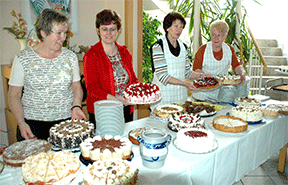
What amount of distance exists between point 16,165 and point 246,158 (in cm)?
152

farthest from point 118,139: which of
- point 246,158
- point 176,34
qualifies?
point 176,34

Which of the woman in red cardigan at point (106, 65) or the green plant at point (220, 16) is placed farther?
the green plant at point (220, 16)

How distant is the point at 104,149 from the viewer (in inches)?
46.6

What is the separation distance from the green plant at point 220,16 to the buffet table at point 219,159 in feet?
9.39

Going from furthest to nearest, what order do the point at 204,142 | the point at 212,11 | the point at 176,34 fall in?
1. the point at 212,11
2. the point at 176,34
3. the point at 204,142

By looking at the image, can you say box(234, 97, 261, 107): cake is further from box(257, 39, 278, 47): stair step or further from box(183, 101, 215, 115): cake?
box(257, 39, 278, 47): stair step

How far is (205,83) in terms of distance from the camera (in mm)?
2314

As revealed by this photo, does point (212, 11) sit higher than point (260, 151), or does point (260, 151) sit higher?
point (212, 11)

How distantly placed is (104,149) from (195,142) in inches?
21.0

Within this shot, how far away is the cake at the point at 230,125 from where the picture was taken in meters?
1.70

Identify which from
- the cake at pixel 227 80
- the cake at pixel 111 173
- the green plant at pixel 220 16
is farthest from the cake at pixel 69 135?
the green plant at pixel 220 16

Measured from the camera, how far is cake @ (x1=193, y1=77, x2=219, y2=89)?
2273 mm

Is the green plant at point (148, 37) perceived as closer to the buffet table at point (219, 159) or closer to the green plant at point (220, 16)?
the green plant at point (220, 16)

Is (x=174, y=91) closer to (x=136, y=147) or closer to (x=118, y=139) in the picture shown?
(x=136, y=147)
